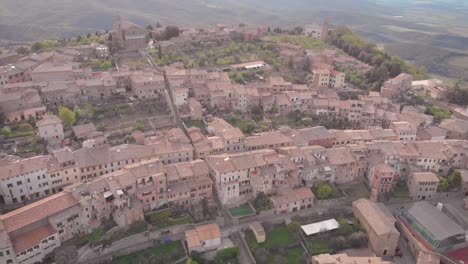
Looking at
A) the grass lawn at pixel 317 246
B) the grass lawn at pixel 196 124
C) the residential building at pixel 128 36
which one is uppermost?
the residential building at pixel 128 36

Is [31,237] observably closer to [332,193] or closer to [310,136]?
[332,193]

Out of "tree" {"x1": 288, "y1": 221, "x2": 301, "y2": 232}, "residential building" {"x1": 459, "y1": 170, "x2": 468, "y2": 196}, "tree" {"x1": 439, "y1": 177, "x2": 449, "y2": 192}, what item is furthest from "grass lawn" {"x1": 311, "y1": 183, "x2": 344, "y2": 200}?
"residential building" {"x1": 459, "y1": 170, "x2": 468, "y2": 196}

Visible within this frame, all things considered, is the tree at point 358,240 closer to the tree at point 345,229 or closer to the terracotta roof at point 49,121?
the tree at point 345,229

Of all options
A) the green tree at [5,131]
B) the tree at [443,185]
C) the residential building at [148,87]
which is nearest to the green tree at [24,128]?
the green tree at [5,131]

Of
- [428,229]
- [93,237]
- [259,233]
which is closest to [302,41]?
[428,229]

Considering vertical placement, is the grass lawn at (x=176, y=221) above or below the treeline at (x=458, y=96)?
below

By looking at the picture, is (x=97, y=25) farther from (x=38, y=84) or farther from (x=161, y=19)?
(x=38, y=84)
